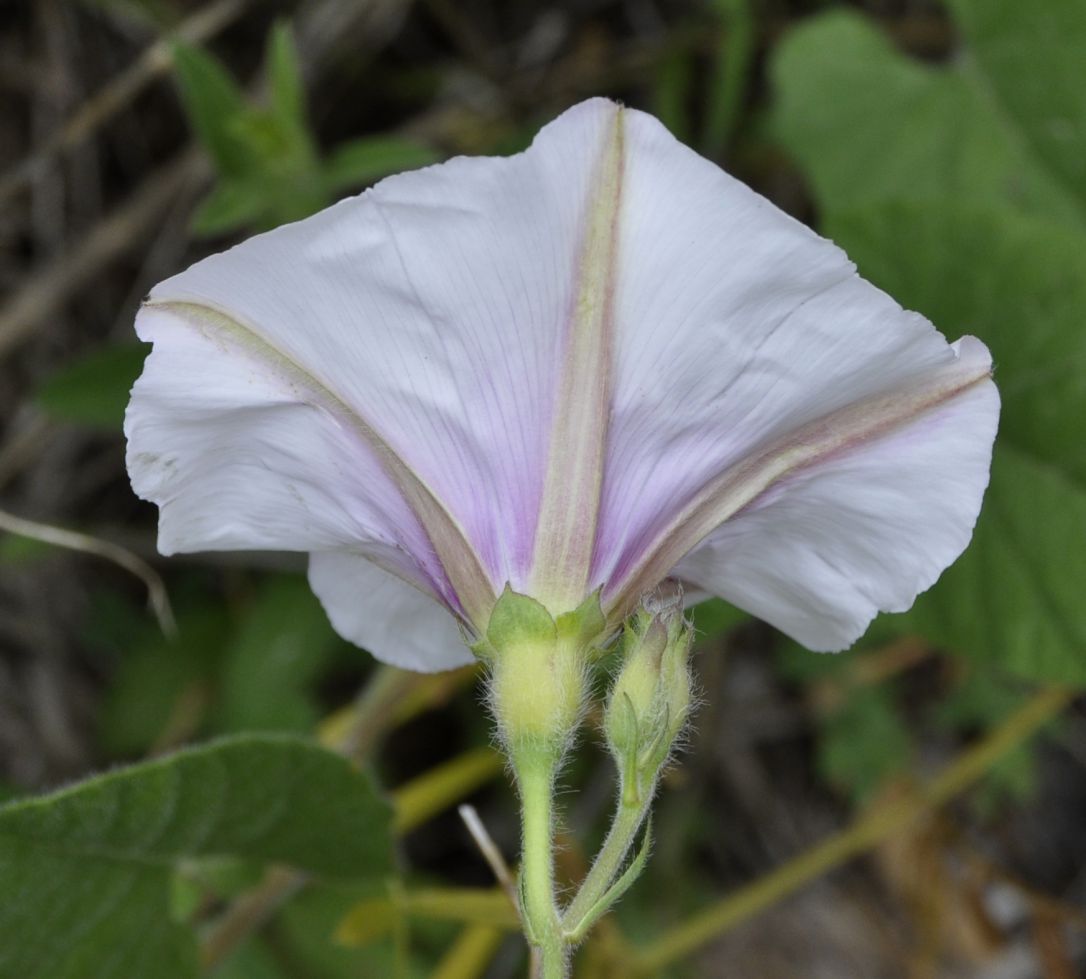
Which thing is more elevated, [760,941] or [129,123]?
[129,123]

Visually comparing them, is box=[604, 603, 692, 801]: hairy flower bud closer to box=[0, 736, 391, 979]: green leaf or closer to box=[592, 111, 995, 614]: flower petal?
box=[592, 111, 995, 614]: flower petal

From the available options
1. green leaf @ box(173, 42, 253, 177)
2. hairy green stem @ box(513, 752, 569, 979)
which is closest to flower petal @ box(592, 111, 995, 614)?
hairy green stem @ box(513, 752, 569, 979)

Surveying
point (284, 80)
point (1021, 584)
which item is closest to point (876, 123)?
point (1021, 584)

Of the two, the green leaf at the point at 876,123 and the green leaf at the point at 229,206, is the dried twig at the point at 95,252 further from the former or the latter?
the green leaf at the point at 876,123

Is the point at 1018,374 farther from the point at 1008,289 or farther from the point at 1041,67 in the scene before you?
the point at 1041,67

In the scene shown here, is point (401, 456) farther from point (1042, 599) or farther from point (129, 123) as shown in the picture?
point (129, 123)

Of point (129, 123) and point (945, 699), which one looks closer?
point (129, 123)

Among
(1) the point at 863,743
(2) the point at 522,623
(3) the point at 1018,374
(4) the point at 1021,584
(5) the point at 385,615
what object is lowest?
(1) the point at 863,743

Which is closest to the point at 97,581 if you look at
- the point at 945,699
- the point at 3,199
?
the point at 3,199
